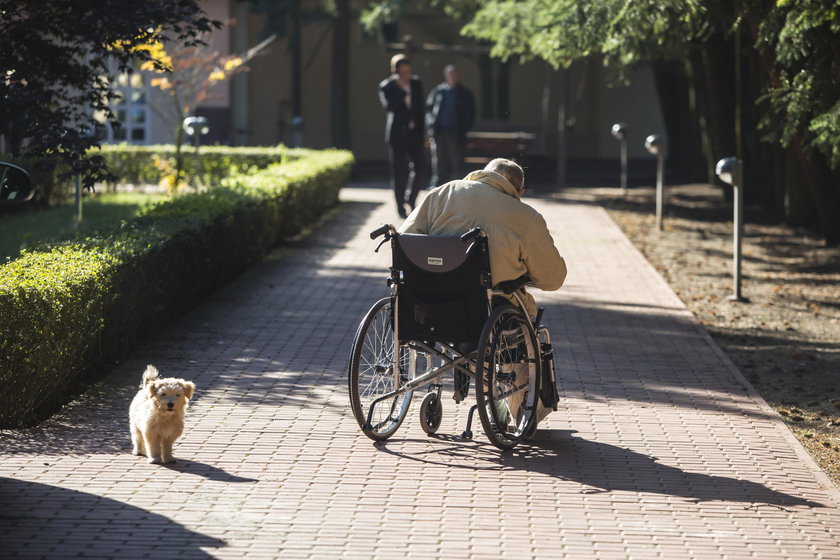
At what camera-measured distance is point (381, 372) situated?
23.5 ft

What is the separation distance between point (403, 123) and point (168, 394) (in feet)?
37.5

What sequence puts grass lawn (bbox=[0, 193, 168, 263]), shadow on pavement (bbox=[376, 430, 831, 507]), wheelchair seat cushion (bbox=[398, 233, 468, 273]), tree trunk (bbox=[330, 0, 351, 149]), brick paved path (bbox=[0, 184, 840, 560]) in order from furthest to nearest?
tree trunk (bbox=[330, 0, 351, 149])
grass lawn (bbox=[0, 193, 168, 263])
wheelchair seat cushion (bbox=[398, 233, 468, 273])
shadow on pavement (bbox=[376, 430, 831, 507])
brick paved path (bbox=[0, 184, 840, 560])

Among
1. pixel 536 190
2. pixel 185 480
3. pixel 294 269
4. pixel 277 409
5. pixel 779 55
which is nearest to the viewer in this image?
pixel 185 480

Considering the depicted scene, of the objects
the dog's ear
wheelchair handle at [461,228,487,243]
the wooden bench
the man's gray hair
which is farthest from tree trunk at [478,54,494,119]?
the dog's ear

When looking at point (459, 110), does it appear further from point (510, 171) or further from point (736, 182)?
point (510, 171)

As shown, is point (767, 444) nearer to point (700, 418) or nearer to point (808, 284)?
point (700, 418)

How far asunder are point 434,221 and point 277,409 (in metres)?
1.63

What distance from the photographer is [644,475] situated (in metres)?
6.66

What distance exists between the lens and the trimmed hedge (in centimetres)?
728

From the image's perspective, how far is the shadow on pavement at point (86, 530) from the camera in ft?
17.3

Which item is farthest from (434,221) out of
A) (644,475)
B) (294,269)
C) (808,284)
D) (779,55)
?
(808,284)

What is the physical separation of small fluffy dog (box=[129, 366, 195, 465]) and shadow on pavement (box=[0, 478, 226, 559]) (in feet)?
1.95

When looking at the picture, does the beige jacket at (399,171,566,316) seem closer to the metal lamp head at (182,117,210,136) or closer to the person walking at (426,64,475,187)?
the person walking at (426,64,475,187)

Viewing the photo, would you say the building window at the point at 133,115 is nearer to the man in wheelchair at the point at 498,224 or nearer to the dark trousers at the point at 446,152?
the dark trousers at the point at 446,152
